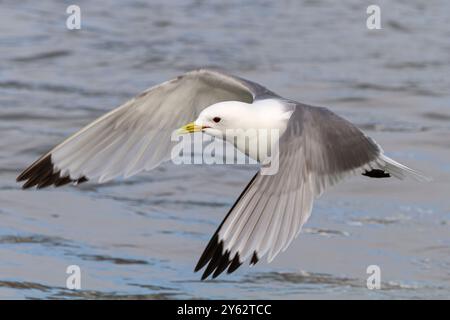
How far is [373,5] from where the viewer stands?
11.8m

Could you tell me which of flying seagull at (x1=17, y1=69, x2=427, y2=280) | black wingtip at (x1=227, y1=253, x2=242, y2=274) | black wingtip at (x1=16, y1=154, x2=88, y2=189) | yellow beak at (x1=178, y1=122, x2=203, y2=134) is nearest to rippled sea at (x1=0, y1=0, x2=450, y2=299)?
black wingtip at (x1=16, y1=154, x2=88, y2=189)

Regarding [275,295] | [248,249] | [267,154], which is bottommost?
[275,295]

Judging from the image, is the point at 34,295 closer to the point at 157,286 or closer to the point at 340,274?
the point at 157,286

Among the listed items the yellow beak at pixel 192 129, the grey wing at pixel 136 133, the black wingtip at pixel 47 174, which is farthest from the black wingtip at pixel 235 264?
the black wingtip at pixel 47 174

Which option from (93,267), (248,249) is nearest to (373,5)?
(93,267)

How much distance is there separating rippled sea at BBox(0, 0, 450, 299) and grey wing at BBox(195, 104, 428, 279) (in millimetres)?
896

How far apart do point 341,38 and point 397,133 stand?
2.82 m

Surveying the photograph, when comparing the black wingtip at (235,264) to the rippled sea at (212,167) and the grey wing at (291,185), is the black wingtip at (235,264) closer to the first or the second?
the grey wing at (291,185)

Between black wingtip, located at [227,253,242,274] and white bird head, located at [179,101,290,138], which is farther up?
white bird head, located at [179,101,290,138]

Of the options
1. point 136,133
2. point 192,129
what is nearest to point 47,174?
point 136,133

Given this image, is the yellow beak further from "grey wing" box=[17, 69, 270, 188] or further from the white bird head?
"grey wing" box=[17, 69, 270, 188]

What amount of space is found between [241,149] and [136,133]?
2.60 ft

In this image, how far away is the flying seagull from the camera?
4.29m

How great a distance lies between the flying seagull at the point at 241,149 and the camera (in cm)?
429
